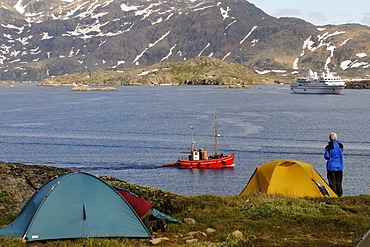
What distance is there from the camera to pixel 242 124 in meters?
93.9

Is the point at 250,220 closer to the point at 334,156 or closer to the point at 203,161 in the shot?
the point at 334,156

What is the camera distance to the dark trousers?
754 inches

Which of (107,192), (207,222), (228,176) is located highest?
(107,192)

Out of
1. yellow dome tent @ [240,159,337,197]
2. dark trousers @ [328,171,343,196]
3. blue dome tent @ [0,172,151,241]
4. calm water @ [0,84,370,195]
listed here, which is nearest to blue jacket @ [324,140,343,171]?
dark trousers @ [328,171,343,196]

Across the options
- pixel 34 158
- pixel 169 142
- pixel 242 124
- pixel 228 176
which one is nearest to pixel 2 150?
pixel 34 158

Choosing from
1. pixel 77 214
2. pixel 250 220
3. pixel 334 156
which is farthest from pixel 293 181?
pixel 77 214

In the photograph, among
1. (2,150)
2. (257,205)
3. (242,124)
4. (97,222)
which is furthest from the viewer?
(242,124)

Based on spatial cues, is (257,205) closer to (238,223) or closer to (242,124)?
(238,223)

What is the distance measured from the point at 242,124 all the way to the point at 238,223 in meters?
81.4

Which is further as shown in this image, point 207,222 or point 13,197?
point 13,197

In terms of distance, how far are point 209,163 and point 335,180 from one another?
132 feet

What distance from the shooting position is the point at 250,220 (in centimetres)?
1330

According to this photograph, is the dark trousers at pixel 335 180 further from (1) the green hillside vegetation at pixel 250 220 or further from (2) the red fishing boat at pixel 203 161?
(2) the red fishing boat at pixel 203 161

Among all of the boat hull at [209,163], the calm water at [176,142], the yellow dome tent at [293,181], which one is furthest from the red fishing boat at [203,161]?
the yellow dome tent at [293,181]
